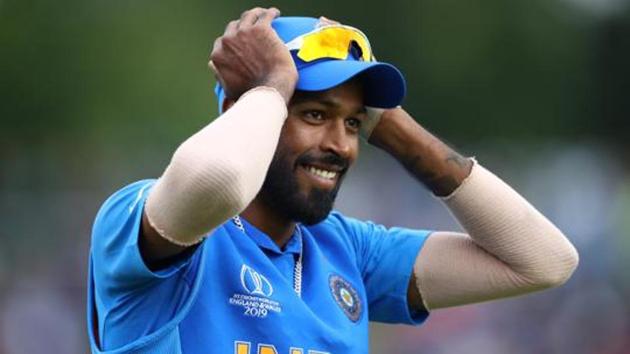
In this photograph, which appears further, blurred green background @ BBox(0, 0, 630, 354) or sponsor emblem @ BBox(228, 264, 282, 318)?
blurred green background @ BBox(0, 0, 630, 354)

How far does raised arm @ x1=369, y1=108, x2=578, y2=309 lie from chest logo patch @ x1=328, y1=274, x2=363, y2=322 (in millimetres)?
361

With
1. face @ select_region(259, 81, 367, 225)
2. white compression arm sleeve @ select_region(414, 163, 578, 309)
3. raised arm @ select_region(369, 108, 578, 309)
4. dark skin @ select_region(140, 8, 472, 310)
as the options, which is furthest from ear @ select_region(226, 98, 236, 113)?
white compression arm sleeve @ select_region(414, 163, 578, 309)

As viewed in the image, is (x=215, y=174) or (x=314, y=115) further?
(x=314, y=115)

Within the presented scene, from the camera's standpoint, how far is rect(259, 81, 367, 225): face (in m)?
5.30

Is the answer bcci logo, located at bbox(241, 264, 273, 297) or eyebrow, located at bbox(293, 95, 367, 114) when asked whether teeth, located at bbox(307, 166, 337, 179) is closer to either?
eyebrow, located at bbox(293, 95, 367, 114)

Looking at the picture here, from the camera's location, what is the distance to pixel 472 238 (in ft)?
19.5

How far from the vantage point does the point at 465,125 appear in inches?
1357

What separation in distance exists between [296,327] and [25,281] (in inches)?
486

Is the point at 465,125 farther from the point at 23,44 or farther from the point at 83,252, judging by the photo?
the point at 83,252

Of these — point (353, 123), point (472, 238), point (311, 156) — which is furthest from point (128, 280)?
point (472, 238)

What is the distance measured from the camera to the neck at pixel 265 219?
17.8 feet

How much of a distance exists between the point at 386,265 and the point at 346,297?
1.17ft

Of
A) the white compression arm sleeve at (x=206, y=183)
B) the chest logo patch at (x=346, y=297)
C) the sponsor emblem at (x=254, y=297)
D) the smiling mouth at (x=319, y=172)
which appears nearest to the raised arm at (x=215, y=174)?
the white compression arm sleeve at (x=206, y=183)

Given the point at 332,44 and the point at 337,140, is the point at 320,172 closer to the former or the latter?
the point at 337,140
